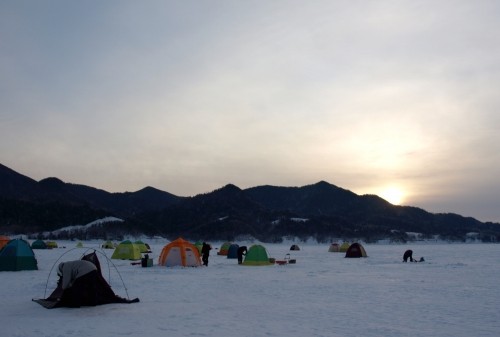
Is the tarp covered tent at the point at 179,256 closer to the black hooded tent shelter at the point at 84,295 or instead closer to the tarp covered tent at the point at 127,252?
the tarp covered tent at the point at 127,252

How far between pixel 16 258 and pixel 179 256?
9.36 metres

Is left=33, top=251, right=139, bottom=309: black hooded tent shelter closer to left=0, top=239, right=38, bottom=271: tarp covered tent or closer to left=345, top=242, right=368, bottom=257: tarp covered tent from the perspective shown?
left=0, top=239, right=38, bottom=271: tarp covered tent

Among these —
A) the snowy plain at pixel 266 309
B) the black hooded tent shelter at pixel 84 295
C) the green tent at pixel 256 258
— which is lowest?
the snowy plain at pixel 266 309

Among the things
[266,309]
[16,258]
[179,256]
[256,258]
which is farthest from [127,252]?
[266,309]

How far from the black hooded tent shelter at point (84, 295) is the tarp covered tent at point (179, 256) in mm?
16133

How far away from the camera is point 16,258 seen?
1065 inches

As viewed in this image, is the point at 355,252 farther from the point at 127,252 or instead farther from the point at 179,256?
the point at 179,256

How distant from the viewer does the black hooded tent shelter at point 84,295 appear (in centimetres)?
1417

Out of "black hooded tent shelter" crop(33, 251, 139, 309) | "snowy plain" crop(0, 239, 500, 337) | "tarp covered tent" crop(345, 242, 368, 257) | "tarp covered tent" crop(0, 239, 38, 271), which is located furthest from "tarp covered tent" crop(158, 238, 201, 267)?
"tarp covered tent" crop(345, 242, 368, 257)

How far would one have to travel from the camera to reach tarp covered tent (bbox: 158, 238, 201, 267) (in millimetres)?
31219

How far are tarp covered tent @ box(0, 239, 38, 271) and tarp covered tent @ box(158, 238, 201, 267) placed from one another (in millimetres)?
7678

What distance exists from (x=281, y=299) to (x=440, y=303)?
5.12 metres

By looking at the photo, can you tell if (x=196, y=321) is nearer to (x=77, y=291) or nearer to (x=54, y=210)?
(x=77, y=291)

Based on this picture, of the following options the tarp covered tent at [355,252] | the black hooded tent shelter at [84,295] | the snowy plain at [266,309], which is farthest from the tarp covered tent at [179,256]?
the tarp covered tent at [355,252]
